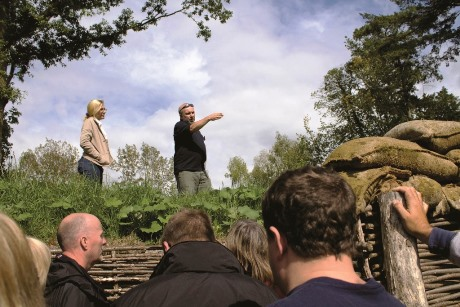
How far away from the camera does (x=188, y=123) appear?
25.6 feet

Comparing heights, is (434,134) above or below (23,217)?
above

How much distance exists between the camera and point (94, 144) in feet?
25.1

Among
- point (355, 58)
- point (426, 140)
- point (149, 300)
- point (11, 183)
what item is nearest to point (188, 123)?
point (11, 183)

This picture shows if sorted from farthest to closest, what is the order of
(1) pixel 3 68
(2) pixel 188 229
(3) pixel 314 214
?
(1) pixel 3 68 < (2) pixel 188 229 < (3) pixel 314 214

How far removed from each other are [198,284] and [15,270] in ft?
3.79

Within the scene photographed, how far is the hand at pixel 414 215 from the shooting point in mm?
2506

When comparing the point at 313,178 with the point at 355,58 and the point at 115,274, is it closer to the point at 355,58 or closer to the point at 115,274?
the point at 115,274

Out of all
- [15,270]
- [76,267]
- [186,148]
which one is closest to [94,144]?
[186,148]

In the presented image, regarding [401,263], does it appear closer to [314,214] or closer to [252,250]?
[252,250]

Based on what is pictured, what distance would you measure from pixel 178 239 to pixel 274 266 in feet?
4.10

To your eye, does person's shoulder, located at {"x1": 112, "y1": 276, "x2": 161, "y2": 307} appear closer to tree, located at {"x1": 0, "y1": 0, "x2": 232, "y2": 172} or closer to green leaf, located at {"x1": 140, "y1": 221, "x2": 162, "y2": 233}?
green leaf, located at {"x1": 140, "y1": 221, "x2": 162, "y2": 233}

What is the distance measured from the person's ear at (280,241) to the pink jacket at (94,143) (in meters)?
6.25

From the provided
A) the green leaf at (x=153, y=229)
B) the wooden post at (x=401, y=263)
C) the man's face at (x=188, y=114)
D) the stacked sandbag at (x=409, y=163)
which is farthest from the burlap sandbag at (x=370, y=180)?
the green leaf at (x=153, y=229)

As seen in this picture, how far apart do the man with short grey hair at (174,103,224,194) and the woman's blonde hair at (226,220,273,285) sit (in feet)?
14.2
